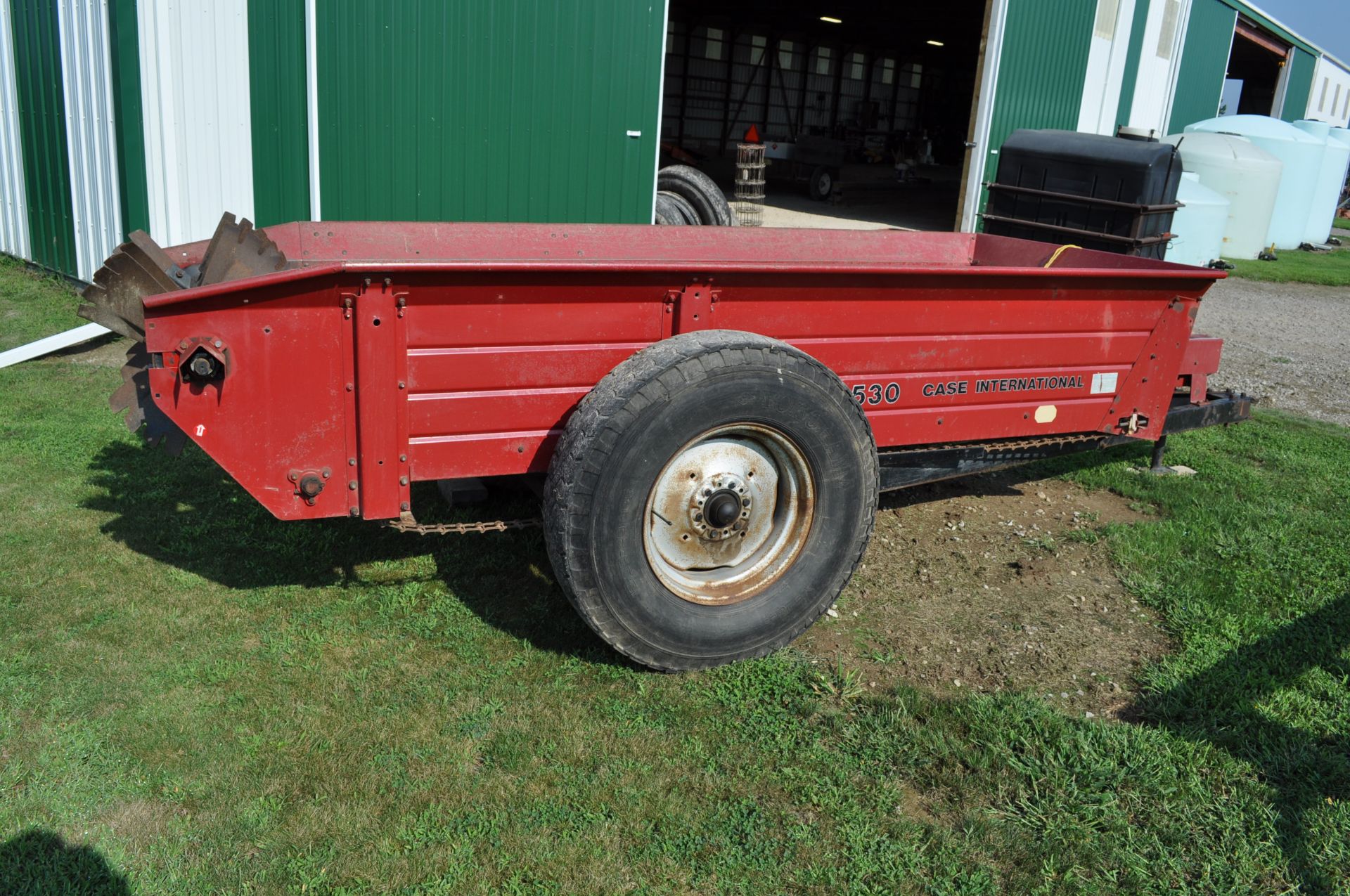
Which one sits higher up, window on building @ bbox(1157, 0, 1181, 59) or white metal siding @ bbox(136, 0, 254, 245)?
window on building @ bbox(1157, 0, 1181, 59)

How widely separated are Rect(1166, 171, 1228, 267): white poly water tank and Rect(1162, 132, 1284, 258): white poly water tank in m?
1.90

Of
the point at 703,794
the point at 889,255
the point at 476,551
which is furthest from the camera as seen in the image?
the point at 889,255

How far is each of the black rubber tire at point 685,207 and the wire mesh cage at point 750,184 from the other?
15.4ft

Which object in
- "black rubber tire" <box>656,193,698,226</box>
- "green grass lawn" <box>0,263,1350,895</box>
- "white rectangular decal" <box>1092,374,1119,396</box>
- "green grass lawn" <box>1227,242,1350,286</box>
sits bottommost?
"green grass lawn" <box>0,263,1350,895</box>

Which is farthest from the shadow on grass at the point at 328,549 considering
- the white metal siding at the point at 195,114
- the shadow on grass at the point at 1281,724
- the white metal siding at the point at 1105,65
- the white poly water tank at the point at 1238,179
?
the white poly water tank at the point at 1238,179

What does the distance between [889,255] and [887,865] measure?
3.73m

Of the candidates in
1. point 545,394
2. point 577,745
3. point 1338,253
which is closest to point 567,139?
point 545,394

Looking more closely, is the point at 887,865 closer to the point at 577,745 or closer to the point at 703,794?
the point at 703,794

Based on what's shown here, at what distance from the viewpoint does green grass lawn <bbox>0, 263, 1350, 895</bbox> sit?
284cm

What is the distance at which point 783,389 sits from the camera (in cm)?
351

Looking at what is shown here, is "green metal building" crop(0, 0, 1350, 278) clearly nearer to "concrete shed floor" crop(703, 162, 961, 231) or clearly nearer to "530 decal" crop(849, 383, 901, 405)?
"530 decal" crop(849, 383, 901, 405)

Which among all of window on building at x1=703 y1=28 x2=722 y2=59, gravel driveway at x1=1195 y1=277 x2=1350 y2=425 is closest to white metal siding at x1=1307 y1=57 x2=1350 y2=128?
window on building at x1=703 y1=28 x2=722 y2=59

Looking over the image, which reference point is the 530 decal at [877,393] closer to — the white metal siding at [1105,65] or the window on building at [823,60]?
the white metal siding at [1105,65]

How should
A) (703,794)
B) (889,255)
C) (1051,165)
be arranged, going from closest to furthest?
(703,794), (889,255), (1051,165)
